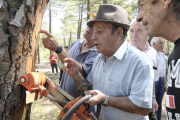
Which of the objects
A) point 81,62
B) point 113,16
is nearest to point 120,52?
point 113,16

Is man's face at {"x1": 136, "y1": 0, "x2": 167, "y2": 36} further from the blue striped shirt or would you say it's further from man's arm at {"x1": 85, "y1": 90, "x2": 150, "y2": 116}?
the blue striped shirt

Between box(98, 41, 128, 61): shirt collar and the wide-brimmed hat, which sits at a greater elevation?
the wide-brimmed hat

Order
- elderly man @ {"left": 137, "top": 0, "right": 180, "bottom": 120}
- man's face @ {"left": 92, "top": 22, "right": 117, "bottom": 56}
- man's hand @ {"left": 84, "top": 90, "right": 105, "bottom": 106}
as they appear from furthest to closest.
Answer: man's face @ {"left": 92, "top": 22, "right": 117, "bottom": 56}, man's hand @ {"left": 84, "top": 90, "right": 105, "bottom": 106}, elderly man @ {"left": 137, "top": 0, "right": 180, "bottom": 120}

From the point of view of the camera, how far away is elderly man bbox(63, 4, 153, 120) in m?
1.55

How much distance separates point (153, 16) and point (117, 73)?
782 millimetres

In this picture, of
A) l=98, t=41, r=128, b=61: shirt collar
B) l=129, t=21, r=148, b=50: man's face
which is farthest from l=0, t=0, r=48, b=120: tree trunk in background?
l=129, t=21, r=148, b=50: man's face

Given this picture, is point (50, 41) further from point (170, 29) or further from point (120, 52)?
point (170, 29)

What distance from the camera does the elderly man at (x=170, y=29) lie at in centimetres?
89

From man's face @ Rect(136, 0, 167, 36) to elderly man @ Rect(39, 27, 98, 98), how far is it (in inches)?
43.7

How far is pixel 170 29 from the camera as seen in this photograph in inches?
38.3

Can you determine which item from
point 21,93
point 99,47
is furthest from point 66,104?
point 99,47

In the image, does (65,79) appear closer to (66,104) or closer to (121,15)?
(66,104)

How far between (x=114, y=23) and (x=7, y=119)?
5.07 ft

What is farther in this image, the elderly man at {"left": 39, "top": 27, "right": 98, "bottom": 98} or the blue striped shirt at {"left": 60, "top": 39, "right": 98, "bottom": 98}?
the blue striped shirt at {"left": 60, "top": 39, "right": 98, "bottom": 98}
